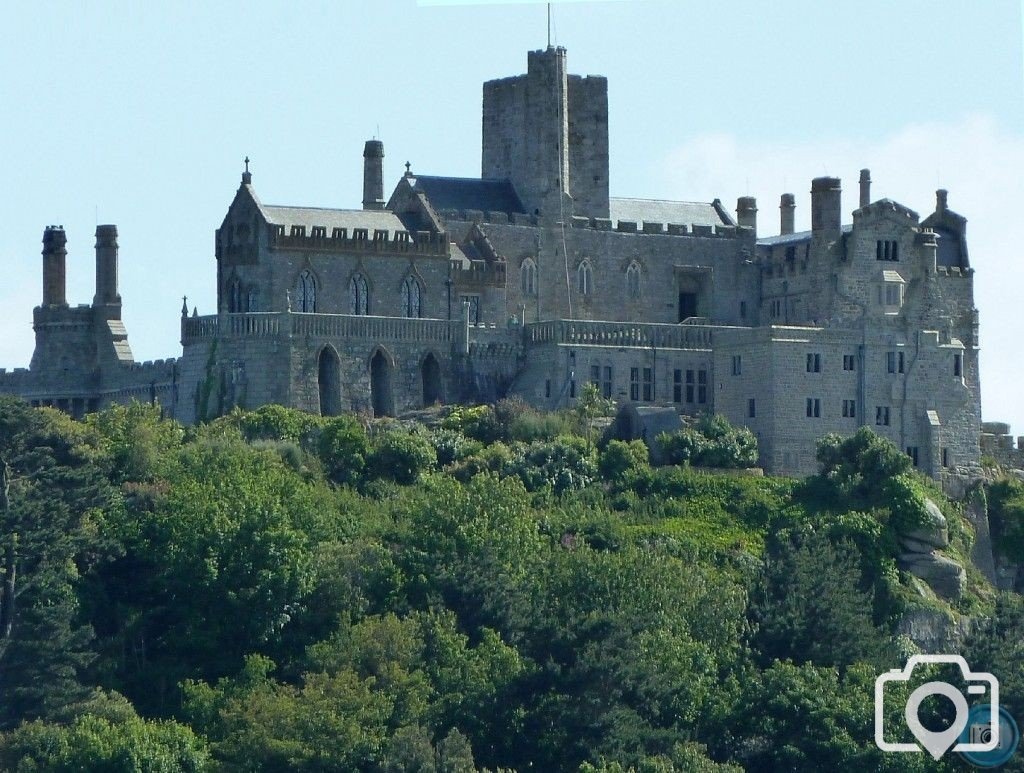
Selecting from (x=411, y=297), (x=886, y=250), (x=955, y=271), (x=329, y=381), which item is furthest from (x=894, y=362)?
(x=329, y=381)

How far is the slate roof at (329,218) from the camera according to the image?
106 meters

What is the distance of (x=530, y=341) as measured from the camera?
10719 cm

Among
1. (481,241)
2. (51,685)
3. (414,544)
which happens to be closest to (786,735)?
(414,544)

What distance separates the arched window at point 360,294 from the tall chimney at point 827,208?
527 inches

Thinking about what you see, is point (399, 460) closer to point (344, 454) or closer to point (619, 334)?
point (344, 454)

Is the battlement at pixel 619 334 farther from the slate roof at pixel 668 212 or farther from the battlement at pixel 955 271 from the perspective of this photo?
the battlement at pixel 955 271

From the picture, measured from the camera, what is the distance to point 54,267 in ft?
377

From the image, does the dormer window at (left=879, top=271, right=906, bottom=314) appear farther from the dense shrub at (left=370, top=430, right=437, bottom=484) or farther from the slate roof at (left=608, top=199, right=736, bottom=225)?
the dense shrub at (left=370, top=430, right=437, bottom=484)

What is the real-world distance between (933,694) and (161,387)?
28.0 m

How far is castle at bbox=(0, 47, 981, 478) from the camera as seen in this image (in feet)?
344

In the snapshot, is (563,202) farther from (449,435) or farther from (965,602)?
(965,602)

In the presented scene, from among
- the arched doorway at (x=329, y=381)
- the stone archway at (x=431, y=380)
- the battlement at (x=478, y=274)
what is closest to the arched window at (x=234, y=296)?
the arched doorway at (x=329, y=381)

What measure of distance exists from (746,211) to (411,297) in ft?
42.4

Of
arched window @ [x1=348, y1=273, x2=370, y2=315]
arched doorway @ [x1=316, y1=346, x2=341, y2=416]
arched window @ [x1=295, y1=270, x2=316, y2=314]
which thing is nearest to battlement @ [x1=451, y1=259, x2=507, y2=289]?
arched window @ [x1=348, y1=273, x2=370, y2=315]
